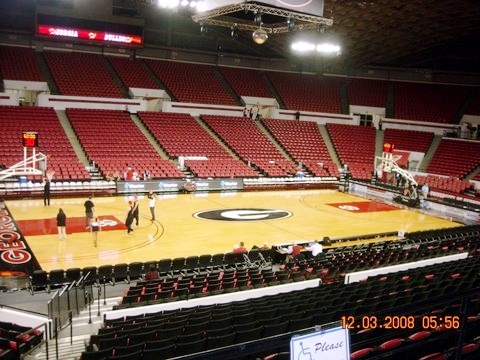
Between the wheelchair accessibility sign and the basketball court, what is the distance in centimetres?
1263

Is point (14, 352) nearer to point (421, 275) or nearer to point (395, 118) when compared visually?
point (421, 275)

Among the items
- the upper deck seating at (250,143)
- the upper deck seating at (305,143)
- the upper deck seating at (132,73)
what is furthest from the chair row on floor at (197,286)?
the upper deck seating at (132,73)

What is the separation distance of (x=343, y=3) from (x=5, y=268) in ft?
74.5

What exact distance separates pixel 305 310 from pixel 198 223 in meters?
13.1

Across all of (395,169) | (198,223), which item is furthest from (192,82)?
(198,223)

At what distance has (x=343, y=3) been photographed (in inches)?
1064

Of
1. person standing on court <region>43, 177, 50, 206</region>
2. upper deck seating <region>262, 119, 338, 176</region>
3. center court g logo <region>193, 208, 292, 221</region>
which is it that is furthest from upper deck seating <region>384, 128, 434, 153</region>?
person standing on court <region>43, 177, 50, 206</region>

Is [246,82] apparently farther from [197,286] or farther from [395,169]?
[197,286]

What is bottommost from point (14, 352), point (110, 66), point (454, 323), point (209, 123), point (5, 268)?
point (5, 268)

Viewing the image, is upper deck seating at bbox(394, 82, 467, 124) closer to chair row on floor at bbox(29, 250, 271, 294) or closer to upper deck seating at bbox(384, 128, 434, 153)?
upper deck seating at bbox(384, 128, 434, 153)

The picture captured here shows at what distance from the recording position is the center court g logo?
2157cm

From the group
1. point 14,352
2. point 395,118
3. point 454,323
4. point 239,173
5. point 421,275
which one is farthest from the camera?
point 395,118

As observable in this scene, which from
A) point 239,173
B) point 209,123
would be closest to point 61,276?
point 239,173

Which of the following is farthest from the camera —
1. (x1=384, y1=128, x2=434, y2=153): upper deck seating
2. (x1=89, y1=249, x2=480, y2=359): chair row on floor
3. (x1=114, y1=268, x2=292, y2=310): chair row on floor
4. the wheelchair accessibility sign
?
(x1=384, y1=128, x2=434, y2=153): upper deck seating
